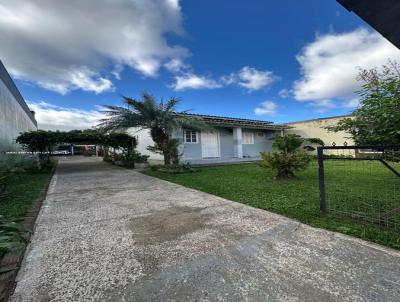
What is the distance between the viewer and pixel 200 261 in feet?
7.64

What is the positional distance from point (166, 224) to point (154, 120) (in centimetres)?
908

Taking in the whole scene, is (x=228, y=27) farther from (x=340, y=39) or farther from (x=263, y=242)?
(x=263, y=242)

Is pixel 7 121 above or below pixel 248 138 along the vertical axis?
above

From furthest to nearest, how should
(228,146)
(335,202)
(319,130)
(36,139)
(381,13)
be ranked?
(319,130), (228,146), (36,139), (335,202), (381,13)

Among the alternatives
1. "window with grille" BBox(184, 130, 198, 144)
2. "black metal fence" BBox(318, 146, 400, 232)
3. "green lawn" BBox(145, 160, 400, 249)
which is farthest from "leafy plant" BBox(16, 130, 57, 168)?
"black metal fence" BBox(318, 146, 400, 232)

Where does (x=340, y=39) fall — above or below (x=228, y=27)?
below


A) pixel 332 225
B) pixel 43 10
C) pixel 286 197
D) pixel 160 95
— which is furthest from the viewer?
→ pixel 160 95

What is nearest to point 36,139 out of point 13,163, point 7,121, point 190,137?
point 7,121

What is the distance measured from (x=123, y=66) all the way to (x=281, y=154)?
10.4 m

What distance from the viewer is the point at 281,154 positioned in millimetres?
7918

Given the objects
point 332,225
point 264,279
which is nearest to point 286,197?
point 332,225

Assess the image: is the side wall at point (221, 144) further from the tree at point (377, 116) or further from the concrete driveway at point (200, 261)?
the tree at point (377, 116)

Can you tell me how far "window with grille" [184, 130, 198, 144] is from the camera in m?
15.4

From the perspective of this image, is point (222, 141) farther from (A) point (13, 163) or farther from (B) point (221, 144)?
(A) point (13, 163)
